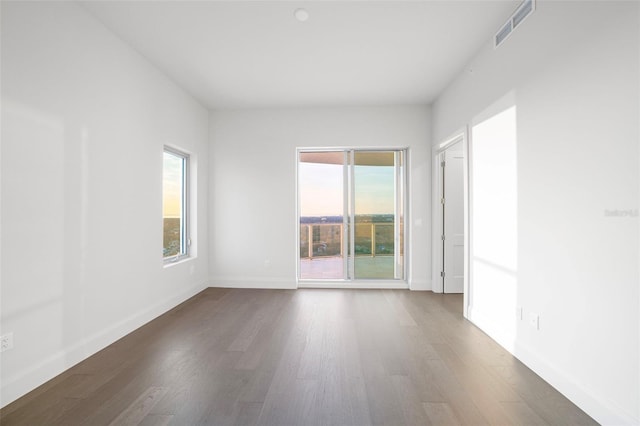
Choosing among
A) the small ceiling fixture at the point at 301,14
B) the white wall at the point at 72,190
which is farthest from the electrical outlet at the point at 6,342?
the small ceiling fixture at the point at 301,14

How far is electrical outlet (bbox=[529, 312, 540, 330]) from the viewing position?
7.87ft

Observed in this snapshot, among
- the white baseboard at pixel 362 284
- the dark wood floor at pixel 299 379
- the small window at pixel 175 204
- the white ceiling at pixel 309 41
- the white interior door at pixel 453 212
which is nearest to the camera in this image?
the dark wood floor at pixel 299 379

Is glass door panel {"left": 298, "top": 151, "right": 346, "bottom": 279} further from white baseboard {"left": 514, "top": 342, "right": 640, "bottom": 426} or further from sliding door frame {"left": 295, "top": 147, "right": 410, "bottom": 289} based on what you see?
white baseboard {"left": 514, "top": 342, "right": 640, "bottom": 426}

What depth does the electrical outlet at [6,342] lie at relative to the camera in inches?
76.8

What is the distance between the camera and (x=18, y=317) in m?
2.06

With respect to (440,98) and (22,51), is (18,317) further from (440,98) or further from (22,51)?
(440,98)

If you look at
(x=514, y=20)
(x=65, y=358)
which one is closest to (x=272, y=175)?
(x=65, y=358)

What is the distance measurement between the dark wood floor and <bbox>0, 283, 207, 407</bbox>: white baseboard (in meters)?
0.06

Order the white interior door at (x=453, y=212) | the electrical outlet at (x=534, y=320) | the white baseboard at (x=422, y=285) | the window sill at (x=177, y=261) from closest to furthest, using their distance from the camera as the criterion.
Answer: the electrical outlet at (x=534, y=320)
the window sill at (x=177, y=261)
the white interior door at (x=453, y=212)
the white baseboard at (x=422, y=285)

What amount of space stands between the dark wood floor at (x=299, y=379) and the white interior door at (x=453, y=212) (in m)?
1.40

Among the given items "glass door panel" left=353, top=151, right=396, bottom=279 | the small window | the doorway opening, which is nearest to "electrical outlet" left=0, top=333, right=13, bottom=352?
the small window

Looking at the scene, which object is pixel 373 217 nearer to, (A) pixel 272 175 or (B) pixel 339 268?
(B) pixel 339 268

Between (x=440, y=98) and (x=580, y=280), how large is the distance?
3.33 m

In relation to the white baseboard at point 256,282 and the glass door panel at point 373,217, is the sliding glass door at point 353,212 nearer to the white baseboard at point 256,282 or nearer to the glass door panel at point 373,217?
the glass door panel at point 373,217
